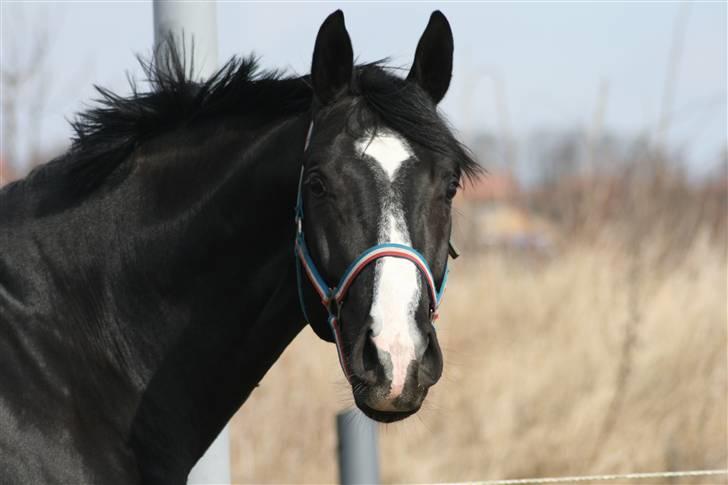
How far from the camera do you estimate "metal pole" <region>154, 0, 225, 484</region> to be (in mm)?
3439

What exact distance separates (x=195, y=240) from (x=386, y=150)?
657 millimetres

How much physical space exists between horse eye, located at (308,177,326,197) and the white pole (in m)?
0.96

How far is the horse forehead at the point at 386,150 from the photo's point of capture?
101 inches

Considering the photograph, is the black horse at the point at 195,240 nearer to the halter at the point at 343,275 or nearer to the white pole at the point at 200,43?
the halter at the point at 343,275

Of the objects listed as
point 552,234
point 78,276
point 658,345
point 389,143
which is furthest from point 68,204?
point 552,234

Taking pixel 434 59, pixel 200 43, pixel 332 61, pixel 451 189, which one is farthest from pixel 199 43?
pixel 451 189

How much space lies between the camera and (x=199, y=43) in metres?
3.47

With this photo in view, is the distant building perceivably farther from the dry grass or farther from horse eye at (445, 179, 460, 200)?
horse eye at (445, 179, 460, 200)

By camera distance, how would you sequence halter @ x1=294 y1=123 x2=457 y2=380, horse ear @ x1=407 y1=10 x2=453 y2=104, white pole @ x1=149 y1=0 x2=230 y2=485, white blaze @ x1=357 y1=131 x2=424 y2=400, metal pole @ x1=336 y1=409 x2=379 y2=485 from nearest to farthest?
white blaze @ x1=357 y1=131 x2=424 y2=400, halter @ x1=294 y1=123 x2=457 y2=380, horse ear @ x1=407 y1=10 x2=453 y2=104, white pole @ x1=149 y1=0 x2=230 y2=485, metal pole @ x1=336 y1=409 x2=379 y2=485

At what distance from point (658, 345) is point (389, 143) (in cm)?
519

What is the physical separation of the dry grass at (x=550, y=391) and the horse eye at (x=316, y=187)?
167 inches

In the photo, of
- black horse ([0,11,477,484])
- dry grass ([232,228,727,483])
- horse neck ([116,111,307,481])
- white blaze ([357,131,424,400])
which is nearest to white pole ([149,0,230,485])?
black horse ([0,11,477,484])

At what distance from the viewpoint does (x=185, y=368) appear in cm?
288

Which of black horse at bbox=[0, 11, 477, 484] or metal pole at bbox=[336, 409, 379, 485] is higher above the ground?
black horse at bbox=[0, 11, 477, 484]
